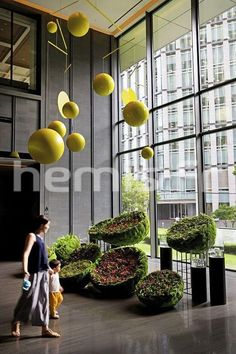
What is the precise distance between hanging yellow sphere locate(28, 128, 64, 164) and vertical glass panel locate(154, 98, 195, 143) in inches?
209

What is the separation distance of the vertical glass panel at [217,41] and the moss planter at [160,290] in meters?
4.84

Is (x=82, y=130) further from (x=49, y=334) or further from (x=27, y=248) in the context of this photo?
(x=49, y=334)

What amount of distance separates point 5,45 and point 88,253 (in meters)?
6.46

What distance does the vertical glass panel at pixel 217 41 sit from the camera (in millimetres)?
7699

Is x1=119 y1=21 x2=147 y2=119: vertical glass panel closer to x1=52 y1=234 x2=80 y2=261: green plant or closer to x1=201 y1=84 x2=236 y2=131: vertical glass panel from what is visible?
x1=201 y1=84 x2=236 y2=131: vertical glass panel

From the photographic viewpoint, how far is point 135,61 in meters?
10.8

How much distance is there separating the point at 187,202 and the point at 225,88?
292 centimetres

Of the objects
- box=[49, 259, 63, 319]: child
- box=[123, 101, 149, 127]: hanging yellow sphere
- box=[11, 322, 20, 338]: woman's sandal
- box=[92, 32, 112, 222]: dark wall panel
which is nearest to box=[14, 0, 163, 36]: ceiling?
box=[92, 32, 112, 222]: dark wall panel

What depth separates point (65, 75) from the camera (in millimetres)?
10539

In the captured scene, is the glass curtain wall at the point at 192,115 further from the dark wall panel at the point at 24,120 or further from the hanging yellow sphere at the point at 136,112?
the hanging yellow sphere at the point at 136,112

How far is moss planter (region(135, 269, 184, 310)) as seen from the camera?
473cm

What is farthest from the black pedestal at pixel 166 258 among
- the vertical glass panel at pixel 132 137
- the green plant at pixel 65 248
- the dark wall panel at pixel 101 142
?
the dark wall panel at pixel 101 142

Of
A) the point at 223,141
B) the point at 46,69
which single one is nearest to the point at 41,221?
the point at 223,141

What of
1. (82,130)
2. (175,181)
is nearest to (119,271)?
(175,181)
